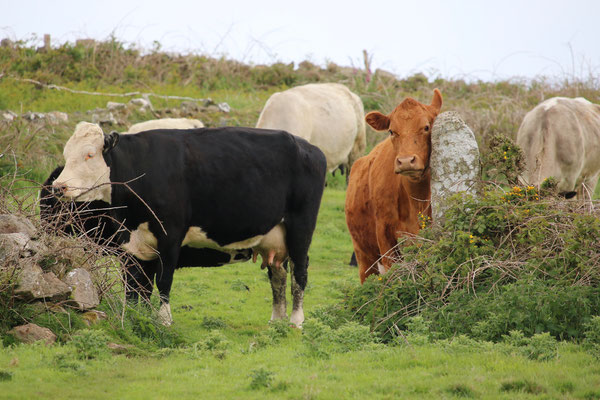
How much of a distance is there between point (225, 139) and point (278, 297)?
2019 millimetres

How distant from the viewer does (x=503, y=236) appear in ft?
24.6

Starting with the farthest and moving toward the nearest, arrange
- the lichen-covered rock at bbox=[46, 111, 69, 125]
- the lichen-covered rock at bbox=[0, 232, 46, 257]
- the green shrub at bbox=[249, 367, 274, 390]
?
the lichen-covered rock at bbox=[46, 111, 69, 125] < the lichen-covered rock at bbox=[0, 232, 46, 257] < the green shrub at bbox=[249, 367, 274, 390]

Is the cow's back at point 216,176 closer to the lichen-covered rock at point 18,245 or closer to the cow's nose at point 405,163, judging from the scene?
the lichen-covered rock at point 18,245

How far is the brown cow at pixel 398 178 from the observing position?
313 inches

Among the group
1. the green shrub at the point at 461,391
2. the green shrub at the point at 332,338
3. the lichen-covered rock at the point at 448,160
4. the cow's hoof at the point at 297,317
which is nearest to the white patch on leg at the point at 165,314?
the cow's hoof at the point at 297,317

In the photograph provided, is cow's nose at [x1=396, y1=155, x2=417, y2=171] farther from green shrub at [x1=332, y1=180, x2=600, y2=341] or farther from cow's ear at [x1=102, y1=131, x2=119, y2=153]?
cow's ear at [x1=102, y1=131, x2=119, y2=153]

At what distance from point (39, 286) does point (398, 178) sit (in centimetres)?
369

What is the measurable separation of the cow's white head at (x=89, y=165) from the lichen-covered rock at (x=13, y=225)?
94 centimetres

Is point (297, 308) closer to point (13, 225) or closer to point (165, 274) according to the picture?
point (165, 274)

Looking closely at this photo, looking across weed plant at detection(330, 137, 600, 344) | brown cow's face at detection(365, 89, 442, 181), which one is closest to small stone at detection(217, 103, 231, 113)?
brown cow's face at detection(365, 89, 442, 181)

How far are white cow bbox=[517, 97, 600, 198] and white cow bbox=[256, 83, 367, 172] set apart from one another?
4.70 metres

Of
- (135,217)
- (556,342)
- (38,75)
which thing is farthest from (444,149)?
(38,75)

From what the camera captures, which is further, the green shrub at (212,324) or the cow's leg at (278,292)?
the cow's leg at (278,292)

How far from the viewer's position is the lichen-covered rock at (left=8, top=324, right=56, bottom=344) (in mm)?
6777
